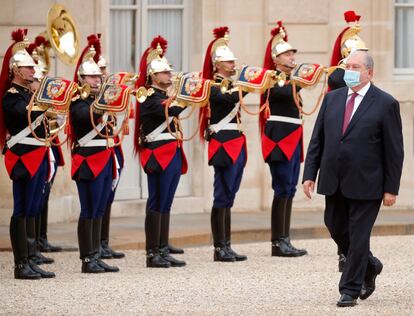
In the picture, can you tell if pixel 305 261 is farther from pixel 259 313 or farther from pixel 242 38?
pixel 242 38

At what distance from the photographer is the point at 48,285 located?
11977mm

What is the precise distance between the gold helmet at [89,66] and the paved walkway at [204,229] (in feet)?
7.05

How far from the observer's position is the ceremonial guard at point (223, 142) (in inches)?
543

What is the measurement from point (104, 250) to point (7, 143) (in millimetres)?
1887

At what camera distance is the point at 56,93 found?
484 inches

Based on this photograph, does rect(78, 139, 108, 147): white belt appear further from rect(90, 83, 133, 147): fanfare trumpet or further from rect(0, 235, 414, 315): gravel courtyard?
rect(0, 235, 414, 315): gravel courtyard

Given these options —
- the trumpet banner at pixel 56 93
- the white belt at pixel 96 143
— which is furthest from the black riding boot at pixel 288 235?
the trumpet banner at pixel 56 93

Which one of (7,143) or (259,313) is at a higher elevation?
(7,143)

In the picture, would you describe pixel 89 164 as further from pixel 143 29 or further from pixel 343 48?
pixel 143 29

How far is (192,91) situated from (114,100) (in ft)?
3.01

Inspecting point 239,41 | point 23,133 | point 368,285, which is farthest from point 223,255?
point 239,41

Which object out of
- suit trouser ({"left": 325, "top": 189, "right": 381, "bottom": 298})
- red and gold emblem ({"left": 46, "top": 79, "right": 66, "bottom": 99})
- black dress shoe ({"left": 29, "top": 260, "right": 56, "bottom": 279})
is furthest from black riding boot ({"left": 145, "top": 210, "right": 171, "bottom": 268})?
suit trouser ({"left": 325, "top": 189, "right": 381, "bottom": 298})

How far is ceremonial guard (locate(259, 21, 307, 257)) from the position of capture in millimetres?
14148

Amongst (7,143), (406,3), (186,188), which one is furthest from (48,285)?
(406,3)
